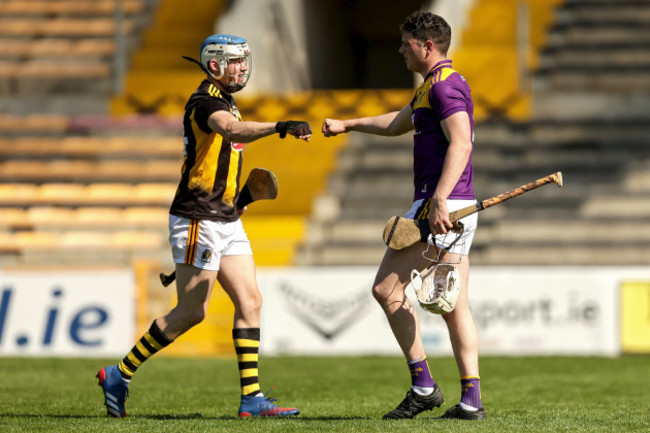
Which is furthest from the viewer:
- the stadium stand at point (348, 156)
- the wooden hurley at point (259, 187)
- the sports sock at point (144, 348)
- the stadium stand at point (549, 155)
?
the stadium stand at point (348, 156)

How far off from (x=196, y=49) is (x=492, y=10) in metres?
5.25

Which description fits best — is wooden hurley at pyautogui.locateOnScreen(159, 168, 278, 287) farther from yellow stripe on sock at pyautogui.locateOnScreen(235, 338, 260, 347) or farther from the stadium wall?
the stadium wall

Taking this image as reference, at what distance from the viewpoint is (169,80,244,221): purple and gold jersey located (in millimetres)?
5879

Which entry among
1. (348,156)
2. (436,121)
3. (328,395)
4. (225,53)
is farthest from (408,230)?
(348,156)

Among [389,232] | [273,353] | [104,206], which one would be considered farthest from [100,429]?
[104,206]

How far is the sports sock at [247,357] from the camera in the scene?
19.6 ft

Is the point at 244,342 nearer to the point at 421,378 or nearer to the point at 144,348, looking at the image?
the point at 144,348

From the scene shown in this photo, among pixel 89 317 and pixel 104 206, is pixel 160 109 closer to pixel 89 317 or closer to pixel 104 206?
pixel 104 206

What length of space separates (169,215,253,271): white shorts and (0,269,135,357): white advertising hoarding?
670 centimetres

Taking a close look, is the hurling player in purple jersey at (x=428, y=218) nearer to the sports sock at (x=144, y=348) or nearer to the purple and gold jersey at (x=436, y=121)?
the purple and gold jersey at (x=436, y=121)

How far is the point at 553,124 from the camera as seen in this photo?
58.2 feet

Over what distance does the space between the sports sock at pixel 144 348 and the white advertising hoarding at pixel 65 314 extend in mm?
6494

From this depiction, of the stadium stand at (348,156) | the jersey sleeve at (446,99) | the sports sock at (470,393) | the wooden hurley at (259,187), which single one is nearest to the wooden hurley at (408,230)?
the jersey sleeve at (446,99)

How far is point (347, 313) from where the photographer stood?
12602mm
